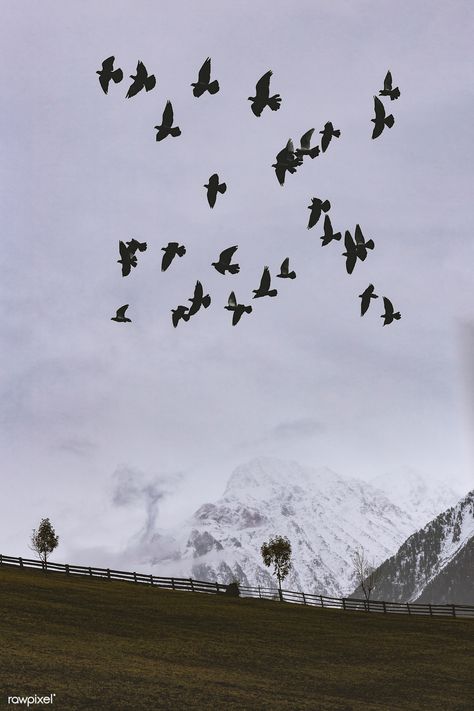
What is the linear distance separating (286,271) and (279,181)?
2.63m

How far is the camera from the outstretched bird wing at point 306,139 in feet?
49.9

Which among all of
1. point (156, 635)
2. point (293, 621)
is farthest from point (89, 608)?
point (293, 621)

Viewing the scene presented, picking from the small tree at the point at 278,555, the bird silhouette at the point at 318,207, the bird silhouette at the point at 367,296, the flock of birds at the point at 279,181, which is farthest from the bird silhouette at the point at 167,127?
the small tree at the point at 278,555

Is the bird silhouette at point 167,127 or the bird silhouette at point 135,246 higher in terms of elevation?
the bird silhouette at point 167,127

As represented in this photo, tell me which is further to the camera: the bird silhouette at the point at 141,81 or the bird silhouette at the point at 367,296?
the bird silhouette at the point at 367,296

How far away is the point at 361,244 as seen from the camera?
1595cm

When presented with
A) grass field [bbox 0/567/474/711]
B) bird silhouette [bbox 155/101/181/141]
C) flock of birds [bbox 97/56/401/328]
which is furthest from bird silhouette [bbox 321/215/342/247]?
grass field [bbox 0/567/474/711]

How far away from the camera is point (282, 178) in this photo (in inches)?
580

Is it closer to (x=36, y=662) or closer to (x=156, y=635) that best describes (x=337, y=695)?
(x=36, y=662)

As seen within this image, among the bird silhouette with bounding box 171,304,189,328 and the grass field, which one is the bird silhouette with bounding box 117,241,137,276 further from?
the grass field

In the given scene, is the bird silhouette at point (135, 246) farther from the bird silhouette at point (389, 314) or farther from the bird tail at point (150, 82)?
the bird silhouette at point (389, 314)

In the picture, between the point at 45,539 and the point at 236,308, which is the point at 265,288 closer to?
the point at 236,308

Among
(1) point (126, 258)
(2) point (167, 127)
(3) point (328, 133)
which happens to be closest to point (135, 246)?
(1) point (126, 258)

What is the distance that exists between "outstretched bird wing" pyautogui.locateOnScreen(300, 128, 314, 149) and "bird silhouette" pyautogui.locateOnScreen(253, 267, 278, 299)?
8.91 ft
